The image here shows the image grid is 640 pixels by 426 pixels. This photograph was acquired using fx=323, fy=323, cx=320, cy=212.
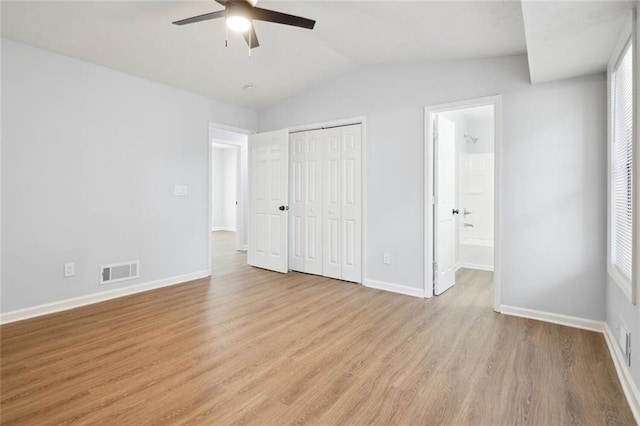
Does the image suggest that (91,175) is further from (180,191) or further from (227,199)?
(227,199)

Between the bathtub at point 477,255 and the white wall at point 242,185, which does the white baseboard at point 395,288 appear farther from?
the white wall at point 242,185

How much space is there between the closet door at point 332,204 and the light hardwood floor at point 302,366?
3.67 ft

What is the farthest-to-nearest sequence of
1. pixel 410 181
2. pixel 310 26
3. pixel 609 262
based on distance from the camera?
pixel 410 181 < pixel 609 262 < pixel 310 26

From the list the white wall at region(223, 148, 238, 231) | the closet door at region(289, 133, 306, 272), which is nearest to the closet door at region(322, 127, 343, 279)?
the closet door at region(289, 133, 306, 272)

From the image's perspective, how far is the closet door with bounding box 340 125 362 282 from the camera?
432cm

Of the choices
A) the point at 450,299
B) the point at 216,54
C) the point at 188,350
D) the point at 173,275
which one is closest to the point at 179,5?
the point at 216,54

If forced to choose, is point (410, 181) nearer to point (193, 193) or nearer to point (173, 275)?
point (193, 193)

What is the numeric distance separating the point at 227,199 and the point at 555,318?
9.20 m

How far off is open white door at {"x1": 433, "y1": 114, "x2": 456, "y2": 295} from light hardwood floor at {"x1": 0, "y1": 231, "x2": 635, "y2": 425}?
54 cm

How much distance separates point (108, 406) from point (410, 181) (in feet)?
11.1

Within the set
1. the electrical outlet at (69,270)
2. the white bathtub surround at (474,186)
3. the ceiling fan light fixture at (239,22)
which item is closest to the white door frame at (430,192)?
the white bathtub surround at (474,186)

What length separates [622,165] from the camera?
2.37 m

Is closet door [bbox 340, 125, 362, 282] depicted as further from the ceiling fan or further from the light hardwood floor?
the ceiling fan

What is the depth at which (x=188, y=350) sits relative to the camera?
245 cm
